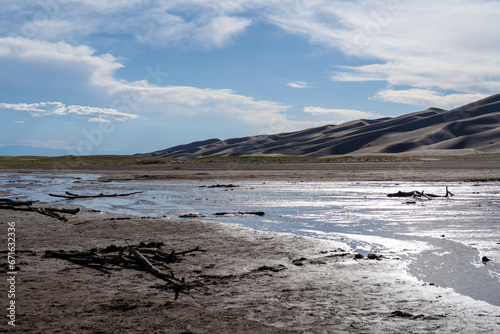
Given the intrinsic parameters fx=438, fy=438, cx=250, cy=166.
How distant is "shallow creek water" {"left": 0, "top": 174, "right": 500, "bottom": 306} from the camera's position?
952 centimetres

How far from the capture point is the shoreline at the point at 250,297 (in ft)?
20.6

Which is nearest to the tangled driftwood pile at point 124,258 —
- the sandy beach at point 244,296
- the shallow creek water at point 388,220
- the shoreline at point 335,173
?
the sandy beach at point 244,296

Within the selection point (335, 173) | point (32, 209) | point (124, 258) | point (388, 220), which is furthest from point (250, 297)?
point (335, 173)

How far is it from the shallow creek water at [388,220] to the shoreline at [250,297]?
1045 mm

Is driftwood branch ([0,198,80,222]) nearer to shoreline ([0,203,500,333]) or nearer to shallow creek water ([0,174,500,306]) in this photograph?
shallow creek water ([0,174,500,306])

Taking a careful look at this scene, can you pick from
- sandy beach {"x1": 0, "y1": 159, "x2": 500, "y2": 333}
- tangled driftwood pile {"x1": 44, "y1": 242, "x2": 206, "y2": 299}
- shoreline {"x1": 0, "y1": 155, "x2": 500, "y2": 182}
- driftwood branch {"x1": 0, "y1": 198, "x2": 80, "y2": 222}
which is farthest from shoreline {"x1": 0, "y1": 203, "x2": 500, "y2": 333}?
shoreline {"x1": 0, "y1": 155, "x2": 500, "y2": 182}

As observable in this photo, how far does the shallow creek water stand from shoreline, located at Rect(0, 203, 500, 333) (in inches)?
41.1

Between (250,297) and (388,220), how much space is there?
10.5 m

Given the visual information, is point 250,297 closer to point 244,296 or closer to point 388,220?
point 244,296

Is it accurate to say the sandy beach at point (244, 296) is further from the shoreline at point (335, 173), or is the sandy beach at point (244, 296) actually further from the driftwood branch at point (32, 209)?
the shoreline at point (335, 173)

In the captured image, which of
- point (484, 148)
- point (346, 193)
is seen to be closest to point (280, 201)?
point (346, 193)

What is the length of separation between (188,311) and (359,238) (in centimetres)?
769

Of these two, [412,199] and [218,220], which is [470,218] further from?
[218,220]

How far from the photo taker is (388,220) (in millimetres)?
16641
